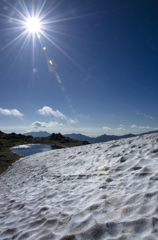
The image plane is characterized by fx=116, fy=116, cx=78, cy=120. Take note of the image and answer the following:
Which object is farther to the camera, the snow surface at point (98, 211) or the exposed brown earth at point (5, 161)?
the exposed brown earth at point (5, 161)

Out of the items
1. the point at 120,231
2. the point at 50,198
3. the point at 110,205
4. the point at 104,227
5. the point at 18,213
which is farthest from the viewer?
the point at 50,198

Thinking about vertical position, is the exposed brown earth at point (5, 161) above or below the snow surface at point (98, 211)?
below

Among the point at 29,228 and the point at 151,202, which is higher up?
the point at 151,202

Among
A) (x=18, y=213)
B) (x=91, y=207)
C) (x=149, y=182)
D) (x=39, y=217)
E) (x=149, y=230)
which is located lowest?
(x=18, y=213)

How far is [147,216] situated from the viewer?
255 centimetres

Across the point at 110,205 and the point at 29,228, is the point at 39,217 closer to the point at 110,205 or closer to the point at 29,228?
the point at 29,228

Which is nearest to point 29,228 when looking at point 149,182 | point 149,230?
point 149,230

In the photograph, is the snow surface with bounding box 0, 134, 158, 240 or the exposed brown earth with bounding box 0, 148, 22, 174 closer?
the snow surface with bounding box 0, 134, 158, 240

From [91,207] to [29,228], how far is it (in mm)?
2090

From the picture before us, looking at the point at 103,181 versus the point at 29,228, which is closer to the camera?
the point at 29,228

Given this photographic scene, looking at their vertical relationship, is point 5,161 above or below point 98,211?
below

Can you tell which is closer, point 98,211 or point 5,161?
point 98,211

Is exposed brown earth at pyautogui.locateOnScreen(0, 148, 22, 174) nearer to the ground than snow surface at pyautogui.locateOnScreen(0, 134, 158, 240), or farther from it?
nearer to the ground

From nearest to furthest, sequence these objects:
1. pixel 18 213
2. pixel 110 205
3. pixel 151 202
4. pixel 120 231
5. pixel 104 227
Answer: pixel 120 231 → pixel 104 227 → pixel 151 202 → pixel 110 205 → pixel 18 213
